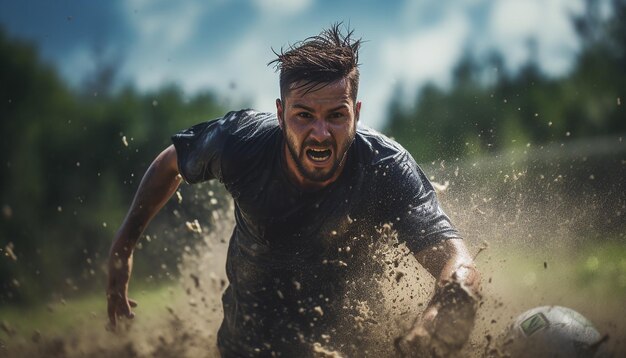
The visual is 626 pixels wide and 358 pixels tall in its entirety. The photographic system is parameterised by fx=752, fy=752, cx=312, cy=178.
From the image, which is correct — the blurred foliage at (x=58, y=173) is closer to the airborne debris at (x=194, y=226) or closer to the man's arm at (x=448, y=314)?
the airborne debris at (x=194, y=226)

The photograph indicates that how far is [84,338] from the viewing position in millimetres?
8664

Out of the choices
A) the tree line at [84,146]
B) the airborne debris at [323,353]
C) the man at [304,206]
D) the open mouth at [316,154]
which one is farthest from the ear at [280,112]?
the tree line at [84,146]

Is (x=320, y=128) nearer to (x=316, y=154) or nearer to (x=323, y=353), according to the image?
(x=316, y=154)

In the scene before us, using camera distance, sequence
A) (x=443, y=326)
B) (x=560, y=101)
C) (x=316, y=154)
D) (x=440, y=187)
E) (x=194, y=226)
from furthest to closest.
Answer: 1. (x=560, y=101)
2. (x=440, y=187)
3. (x=194, y=226)
4. (x=316, y=154)
5. (x=443, y=326)

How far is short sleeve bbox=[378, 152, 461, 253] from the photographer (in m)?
→ 4.07

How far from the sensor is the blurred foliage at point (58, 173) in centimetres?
1416

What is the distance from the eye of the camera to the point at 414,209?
13.8 feet

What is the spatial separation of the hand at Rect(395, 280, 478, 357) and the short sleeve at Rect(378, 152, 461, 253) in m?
0.40

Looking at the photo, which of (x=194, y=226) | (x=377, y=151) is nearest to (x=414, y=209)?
(x=377, y=151)

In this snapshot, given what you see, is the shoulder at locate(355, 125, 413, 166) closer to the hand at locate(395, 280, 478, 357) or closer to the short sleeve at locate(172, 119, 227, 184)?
the short sleeve at locate(172, 119, 227, 184)

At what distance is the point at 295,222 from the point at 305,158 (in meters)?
0.42

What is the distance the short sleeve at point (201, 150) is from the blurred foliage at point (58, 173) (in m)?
8.56

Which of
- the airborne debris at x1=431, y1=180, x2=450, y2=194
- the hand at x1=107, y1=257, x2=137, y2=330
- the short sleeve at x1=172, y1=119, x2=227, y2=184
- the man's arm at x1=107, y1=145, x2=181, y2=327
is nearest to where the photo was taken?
the short sleeve at x1=172, y1=119, x2=227, y2=184

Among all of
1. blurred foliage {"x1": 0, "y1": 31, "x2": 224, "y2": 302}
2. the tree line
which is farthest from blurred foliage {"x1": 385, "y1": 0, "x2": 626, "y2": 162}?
blurred foliage {"x1": 0, "y1": 31, "x2": 224, "y2": 302}
